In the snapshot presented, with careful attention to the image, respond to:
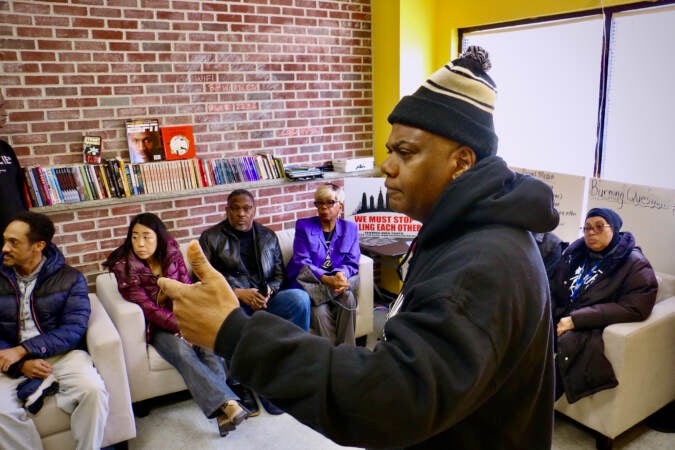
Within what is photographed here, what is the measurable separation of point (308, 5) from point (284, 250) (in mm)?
1943

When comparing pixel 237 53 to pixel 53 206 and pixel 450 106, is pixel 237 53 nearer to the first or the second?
pixel 53 206

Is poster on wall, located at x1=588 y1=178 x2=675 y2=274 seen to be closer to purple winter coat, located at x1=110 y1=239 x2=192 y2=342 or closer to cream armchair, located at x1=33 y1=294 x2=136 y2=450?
purple winter coat, located at x1=110 y1=239 x2=192 y2=342

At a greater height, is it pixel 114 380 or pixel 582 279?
pixel 582 279

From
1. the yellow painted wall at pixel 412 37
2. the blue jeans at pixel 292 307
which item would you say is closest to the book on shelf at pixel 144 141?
the blue jeans at pixel 292 307

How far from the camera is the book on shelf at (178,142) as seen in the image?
3605mm

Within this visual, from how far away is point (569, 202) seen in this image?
3434 millimetres

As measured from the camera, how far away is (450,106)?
0.95m

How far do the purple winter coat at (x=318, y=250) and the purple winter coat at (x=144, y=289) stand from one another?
815 mm

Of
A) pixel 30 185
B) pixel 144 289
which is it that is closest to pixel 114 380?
pixel 144 289

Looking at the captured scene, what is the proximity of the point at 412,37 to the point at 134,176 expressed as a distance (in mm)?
2413

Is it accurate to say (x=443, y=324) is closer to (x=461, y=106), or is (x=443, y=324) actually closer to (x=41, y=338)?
(x=461, y=106)

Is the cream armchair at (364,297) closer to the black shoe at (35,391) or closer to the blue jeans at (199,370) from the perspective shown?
the blue jeans at (199,370)

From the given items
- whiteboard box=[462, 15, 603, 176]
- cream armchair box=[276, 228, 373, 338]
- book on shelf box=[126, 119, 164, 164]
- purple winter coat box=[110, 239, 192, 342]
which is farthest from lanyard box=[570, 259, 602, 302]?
book on shelf box=[126, 119, 164, 164]

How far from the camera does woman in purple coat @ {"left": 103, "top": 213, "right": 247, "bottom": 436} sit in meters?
2.76
